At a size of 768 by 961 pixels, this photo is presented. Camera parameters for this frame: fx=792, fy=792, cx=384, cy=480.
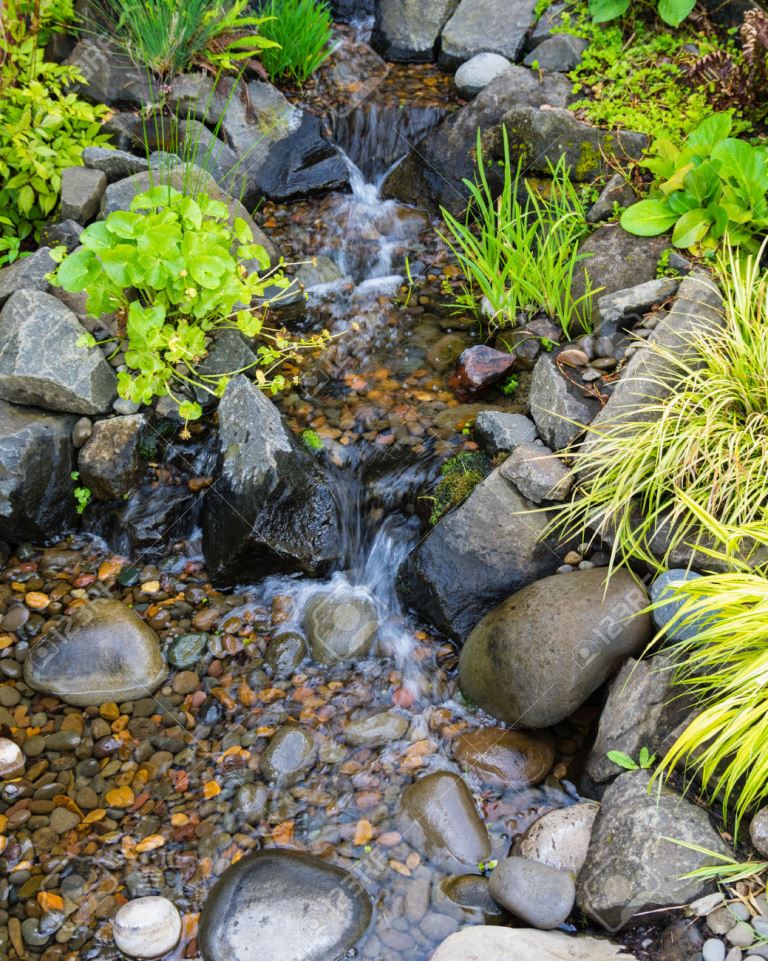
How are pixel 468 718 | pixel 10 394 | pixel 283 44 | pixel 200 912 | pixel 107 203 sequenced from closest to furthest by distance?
pixel 200 912 → pixel 468 718 → pixel 10 394 → pixel 107 203 → pixel 283 44

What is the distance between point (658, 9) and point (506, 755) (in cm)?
485

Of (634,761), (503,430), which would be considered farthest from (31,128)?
(634,761)

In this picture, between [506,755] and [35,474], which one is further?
[35,474]

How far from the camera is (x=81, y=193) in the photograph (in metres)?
4.51

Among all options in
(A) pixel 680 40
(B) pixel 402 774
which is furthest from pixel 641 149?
(B) pixel 402 774

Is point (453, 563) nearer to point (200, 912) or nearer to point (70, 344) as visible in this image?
point (200, 912)

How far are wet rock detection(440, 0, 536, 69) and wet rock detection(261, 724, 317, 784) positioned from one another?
5151mm

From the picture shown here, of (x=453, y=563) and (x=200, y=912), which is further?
(x=453, y=563)

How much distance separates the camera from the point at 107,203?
4.50 metres

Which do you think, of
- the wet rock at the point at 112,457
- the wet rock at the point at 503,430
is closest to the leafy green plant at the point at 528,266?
the wet rock at the point at 503,430

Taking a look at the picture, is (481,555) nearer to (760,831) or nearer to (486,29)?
(760,831)

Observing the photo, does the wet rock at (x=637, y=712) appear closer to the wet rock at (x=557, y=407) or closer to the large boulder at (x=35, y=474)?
the wet rock at (x=557, y=407)

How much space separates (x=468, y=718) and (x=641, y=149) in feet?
11.5

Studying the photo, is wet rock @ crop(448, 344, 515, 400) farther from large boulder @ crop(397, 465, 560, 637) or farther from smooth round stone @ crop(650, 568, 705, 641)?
smooth round stone @ crop(650, 568, 705, 641)
